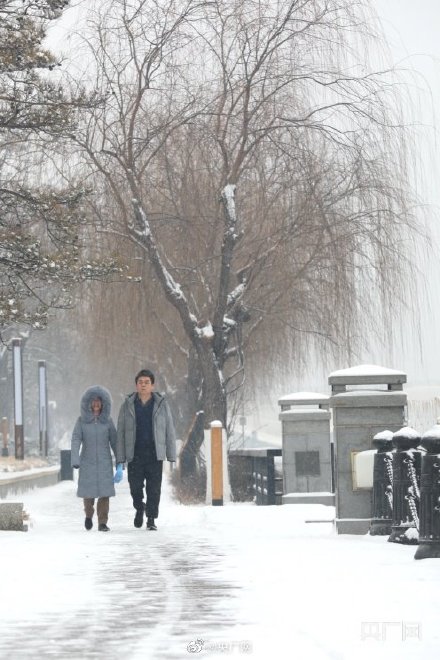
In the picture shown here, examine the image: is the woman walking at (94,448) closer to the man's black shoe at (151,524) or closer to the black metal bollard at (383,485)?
the man's black shoe at (151,524)

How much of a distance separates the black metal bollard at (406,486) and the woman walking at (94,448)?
452 cm

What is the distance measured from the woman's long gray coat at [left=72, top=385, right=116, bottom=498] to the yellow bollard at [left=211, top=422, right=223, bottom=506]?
5.41 meters

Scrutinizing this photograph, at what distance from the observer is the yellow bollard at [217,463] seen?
2180 cm

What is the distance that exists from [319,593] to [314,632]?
61.7 inches

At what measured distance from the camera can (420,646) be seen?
6602mm

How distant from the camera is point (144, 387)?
15969mm

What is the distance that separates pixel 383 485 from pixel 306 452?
8.45 m

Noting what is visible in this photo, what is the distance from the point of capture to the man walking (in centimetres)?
1588

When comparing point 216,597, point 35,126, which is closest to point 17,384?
point 35,126

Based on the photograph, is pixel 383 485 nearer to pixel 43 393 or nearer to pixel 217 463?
pixel 217 463

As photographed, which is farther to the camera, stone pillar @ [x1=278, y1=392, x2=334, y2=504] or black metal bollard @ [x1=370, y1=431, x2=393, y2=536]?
stone pillar @ [x1=278, y1=392, x2=334, y2=504]

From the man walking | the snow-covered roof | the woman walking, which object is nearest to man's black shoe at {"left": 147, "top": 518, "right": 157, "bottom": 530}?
the man walking

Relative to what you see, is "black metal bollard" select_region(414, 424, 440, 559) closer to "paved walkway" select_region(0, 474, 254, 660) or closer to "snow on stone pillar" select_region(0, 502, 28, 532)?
"paved walkway" select_region(0, 474, 254, 660)

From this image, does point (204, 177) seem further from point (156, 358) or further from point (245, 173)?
point (156, 358)
